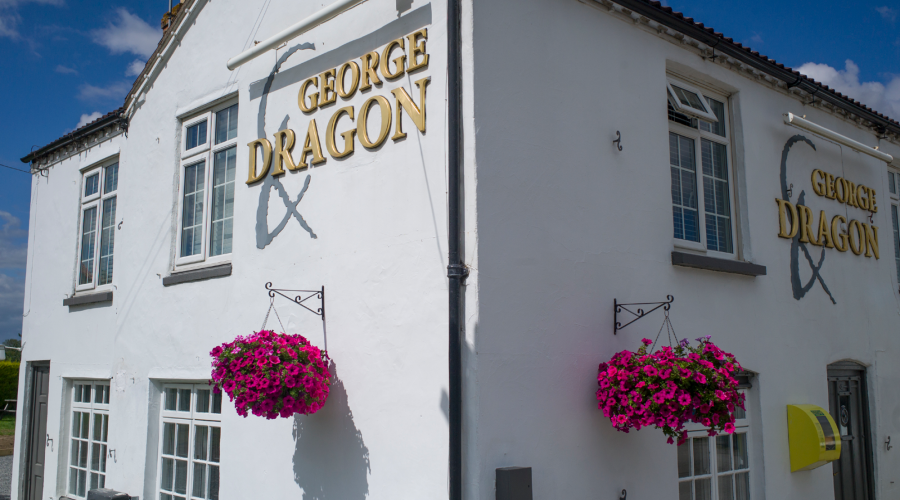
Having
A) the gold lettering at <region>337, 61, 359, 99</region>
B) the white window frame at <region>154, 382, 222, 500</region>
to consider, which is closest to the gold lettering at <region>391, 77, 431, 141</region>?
the gold lettering at <region>337, 61, 359, 99</region>

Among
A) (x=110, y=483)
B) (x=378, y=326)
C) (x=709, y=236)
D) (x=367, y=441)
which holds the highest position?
(x=709, y=236)

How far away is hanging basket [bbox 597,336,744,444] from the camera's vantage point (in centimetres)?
518

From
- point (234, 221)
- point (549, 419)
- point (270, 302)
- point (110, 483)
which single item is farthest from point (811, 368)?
point (110, 483)

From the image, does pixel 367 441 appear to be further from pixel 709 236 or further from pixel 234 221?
pixel 709 236

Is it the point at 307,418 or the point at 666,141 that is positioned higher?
the point at 666,141

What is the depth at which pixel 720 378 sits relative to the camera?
5293mm

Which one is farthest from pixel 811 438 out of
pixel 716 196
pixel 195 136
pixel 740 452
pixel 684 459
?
pixel 195 136

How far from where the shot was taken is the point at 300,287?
6.53m

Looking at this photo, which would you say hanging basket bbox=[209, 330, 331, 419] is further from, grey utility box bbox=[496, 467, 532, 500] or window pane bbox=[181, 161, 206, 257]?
window pane bbox=[181, 161, 206, 257]

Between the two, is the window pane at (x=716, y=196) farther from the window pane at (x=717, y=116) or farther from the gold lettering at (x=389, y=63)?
the gold lettering at (x=389, y=63)

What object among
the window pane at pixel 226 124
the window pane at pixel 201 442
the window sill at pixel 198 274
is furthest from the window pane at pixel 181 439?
the window pane at pixel 226 124

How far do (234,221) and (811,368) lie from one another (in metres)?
6.54

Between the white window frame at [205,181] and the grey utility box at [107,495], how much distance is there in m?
2.72

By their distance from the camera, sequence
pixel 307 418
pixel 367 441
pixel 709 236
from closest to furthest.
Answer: pixel 367 441 < pixel 307 418 < pixel 709 236
